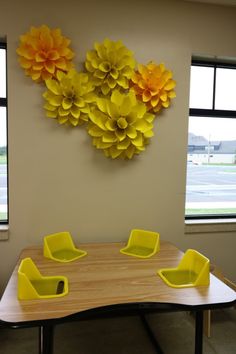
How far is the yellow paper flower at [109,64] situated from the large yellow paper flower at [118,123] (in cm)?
11

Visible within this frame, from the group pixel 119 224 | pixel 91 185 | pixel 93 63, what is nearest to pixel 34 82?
pixel 93 63

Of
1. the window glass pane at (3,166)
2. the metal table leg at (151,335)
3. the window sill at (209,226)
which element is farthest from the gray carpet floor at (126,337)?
the window glass pane at (3,166)

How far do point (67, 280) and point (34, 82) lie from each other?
1624mm

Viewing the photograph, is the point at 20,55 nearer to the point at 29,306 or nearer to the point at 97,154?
the point at 97,154

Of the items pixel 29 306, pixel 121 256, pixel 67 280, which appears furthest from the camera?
pixel 121 256

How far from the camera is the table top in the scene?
4.29 ft

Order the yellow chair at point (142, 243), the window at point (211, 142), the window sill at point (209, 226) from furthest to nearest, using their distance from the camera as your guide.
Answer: the window at point (211, 142), the window sill at point (209, 226), the yellow chair at point (142, 243)

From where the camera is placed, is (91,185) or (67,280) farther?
(91,185)

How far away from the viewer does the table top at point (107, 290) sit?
4.29 feet

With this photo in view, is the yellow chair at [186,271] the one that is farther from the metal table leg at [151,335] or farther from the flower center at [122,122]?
the flower center at [122,122]

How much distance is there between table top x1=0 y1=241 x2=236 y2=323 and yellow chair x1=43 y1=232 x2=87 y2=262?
0.34 feet

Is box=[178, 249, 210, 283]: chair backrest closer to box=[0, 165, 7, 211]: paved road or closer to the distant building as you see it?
the distant building

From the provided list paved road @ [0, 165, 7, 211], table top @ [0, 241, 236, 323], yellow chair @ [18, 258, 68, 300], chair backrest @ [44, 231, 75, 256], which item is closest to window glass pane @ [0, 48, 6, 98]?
paved road @ [0, 165, 7, 211]

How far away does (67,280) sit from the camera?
5.30ft
